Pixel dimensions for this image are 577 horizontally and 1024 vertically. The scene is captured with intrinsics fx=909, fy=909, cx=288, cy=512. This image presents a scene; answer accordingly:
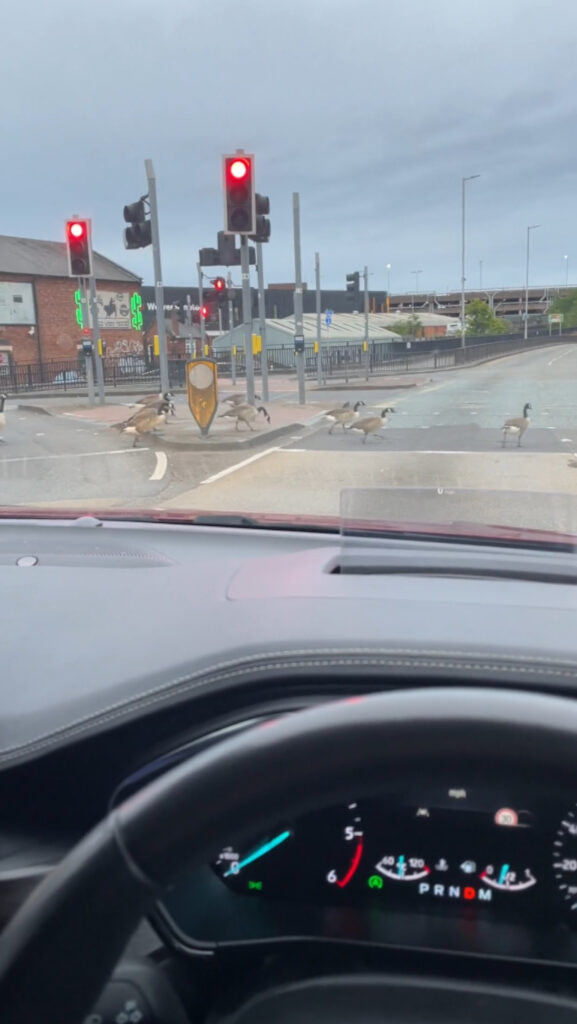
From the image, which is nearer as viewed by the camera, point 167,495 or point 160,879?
point 160,879

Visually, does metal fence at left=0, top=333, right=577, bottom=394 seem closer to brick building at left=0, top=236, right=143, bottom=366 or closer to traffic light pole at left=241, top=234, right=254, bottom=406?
brick building at left=0, top=236, right=143, bottom=366

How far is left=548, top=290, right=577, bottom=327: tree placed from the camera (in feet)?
360

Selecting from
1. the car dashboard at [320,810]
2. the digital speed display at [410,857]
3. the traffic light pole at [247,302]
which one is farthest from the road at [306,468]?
the traffic light pole at [247,302]

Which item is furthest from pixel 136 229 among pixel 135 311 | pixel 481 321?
pixel 481 321

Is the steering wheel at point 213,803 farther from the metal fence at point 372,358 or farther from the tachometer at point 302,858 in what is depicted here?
the metal fence at point 372,358

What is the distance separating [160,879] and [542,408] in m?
22.7

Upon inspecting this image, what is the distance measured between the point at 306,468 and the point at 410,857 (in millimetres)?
11172

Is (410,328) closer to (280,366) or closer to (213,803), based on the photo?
(280,366)

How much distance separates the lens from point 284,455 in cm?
1461

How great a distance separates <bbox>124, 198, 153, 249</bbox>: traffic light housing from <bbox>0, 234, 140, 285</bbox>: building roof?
3398 centimetres

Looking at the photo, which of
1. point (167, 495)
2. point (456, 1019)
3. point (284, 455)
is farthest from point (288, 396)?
point (456, 1019)

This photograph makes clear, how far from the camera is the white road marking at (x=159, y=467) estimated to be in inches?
492

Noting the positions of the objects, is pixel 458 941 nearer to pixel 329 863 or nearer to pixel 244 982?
pixel 329 863

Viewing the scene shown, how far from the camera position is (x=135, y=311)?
59.1m
